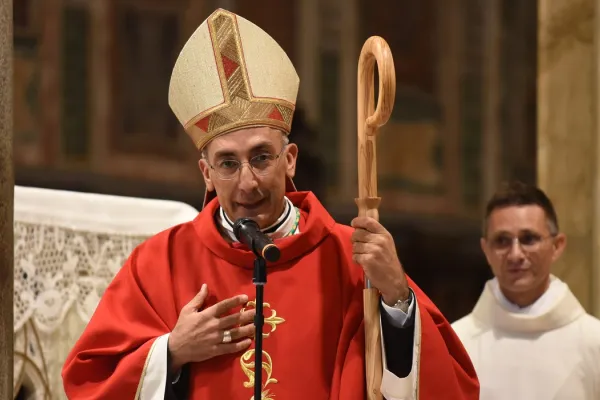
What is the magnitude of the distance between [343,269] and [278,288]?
22cm

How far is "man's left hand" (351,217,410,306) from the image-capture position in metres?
3.69

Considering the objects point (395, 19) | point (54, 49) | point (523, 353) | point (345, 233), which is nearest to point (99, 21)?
point (54, 49)

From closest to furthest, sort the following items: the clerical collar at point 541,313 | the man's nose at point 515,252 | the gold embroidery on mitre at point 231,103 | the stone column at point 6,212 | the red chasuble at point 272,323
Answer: the red chasuble at point 272,323 < the gold embroidery on mitre at point 231,103 < the stone column at point 6,212 < the man's nose at point 515,252 < the clerical collar at point 541,313

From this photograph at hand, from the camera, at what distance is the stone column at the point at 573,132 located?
6.94 metres

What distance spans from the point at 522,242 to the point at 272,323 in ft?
5.61

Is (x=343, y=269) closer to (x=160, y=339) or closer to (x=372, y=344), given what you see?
(x=372, y=344)

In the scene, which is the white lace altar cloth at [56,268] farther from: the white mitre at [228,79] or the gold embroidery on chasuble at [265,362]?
the gold embroidery on chasuble at [265,362]

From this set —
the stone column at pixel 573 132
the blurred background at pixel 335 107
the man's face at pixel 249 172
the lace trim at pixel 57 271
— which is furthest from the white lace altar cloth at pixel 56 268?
the blurred background at pixel 335 107

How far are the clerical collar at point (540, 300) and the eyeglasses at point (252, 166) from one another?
1.99m

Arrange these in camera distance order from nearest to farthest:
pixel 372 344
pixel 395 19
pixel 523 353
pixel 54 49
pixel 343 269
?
1. pixel 372 344
2. pixel 343 269
3. pixel 523 353
4. pixel 54 49
5. pixel 395 19

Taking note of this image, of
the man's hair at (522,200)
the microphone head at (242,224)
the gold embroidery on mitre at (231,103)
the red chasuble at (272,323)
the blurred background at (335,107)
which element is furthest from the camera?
the blurred background at (335,107)

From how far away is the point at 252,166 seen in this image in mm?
3906

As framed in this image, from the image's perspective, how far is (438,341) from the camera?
12.5 ft

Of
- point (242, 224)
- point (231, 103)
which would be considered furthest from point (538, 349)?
point (242, 224)
